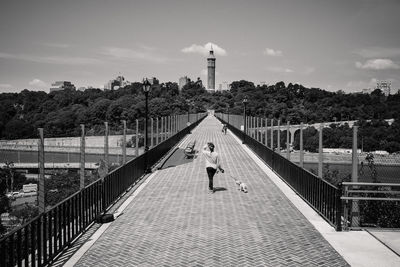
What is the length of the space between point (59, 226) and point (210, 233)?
3.03 meters

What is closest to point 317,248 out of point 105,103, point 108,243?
point 108,243

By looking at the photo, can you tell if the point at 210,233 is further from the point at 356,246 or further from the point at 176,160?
the point at 176,160

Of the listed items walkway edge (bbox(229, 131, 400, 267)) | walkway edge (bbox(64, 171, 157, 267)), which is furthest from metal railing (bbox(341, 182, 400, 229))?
walkway edge (bbox(64, 171, 157, 267))

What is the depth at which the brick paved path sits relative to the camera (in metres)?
6.91

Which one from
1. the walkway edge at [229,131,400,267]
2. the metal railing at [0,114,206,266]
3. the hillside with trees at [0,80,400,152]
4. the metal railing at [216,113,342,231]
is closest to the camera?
the metal railing at [0,114,206,266]

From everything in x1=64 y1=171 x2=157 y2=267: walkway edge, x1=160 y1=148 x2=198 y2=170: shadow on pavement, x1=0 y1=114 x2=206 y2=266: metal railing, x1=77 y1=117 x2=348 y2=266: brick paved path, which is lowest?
x1=64 y1=171 x2=157 y2=267: walkway edge

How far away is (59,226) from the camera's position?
7145 mm

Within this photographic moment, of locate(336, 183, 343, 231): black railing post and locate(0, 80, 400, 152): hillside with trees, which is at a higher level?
locate(0, 80, 400, 152): hillside with trees

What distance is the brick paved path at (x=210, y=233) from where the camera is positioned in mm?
6906

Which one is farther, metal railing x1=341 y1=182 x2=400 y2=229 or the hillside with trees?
the hillside with trees

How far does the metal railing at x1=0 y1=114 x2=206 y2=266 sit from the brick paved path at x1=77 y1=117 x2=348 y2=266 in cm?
55

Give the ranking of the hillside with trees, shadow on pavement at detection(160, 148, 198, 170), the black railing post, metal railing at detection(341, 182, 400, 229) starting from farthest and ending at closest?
shadow on pavement at detection(160, 148, 198, 170), the hillside with trees, the black railing post, metal railing at detection(341, 182, 400, 229)

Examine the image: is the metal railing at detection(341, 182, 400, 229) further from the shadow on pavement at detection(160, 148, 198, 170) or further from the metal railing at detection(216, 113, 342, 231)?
the shadow on pavement at detection(160, 148, 198, 170)

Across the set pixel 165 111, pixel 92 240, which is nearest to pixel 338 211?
pixel 92 240
